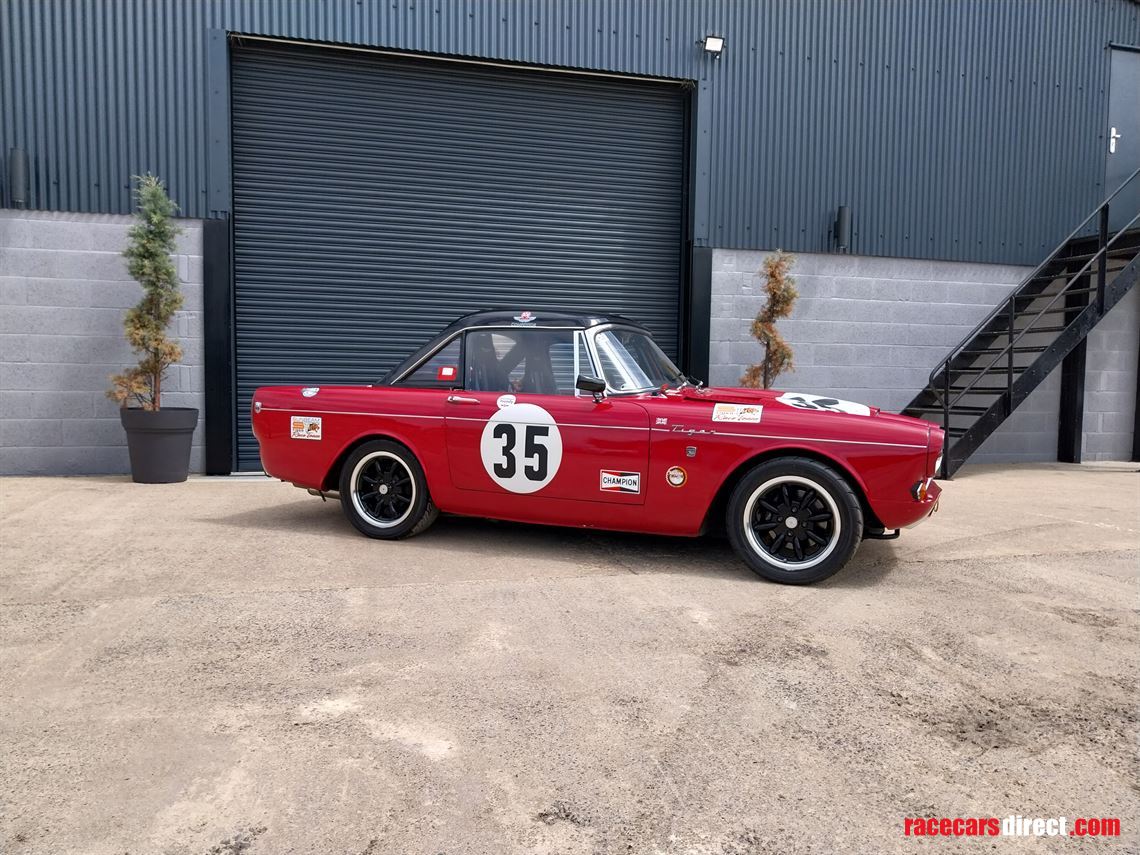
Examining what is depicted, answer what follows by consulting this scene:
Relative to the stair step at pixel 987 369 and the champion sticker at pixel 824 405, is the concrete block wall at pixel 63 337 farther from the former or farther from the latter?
the stair step at pixel 987 369

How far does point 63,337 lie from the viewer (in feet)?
26.8

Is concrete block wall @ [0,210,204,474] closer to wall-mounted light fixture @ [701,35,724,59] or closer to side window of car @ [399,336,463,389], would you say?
side window of car @ [399,336,463,389]

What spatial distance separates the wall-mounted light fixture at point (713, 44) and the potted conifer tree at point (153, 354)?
5904 millimetres

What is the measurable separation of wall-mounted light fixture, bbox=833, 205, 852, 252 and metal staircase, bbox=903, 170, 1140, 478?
5.83 feet

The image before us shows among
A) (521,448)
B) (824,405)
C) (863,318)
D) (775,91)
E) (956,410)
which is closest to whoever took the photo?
(824,405)

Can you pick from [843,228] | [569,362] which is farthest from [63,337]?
[843,228]

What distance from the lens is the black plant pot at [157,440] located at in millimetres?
7668

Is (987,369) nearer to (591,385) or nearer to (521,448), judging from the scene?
(591,385)

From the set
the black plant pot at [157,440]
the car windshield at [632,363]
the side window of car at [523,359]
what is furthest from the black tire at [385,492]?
the black plant pot at [157,440]

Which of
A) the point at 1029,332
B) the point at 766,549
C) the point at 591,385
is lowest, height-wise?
the point at 766,549

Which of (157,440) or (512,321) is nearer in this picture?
(512,321)

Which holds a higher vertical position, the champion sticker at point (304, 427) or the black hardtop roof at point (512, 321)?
the black hardtop roof at point (512, 321)

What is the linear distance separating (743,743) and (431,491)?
301cm

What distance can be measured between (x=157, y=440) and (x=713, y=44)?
7.14 metres
